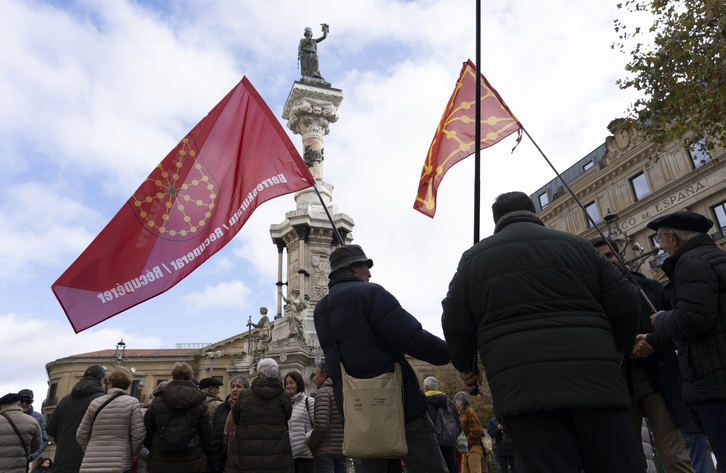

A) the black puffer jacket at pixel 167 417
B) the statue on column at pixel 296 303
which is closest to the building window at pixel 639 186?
the statue on column at pixel 296 303

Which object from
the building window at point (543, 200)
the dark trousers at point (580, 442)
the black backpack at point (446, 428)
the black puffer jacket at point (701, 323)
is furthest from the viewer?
the building window at point (543, 200)

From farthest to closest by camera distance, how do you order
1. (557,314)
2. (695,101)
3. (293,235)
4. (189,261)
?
1. (293,235)
2. (695,101)
3. (189,261)
4. (557,314)

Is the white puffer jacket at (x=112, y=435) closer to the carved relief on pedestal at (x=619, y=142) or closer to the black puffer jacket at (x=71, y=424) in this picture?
the black puffer jacket at (x=71, y=424)

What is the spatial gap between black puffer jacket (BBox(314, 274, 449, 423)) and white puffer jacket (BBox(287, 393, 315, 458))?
7.84 feet

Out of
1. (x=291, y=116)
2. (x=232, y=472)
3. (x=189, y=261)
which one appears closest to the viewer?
(x=232, y=472)

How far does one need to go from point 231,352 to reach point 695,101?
178ft

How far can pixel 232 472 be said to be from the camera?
211 inches

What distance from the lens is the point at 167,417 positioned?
5562 millimetres

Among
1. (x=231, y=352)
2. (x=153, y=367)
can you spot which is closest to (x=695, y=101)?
(x=231, y=352)

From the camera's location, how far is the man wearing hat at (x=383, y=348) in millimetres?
3721

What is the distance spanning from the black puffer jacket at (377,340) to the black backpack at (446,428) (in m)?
3.27

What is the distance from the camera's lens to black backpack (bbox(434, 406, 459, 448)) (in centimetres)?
685

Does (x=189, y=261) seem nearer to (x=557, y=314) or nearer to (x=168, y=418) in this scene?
(x=168, y=418)

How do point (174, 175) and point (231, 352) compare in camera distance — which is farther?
point (231, 352)
